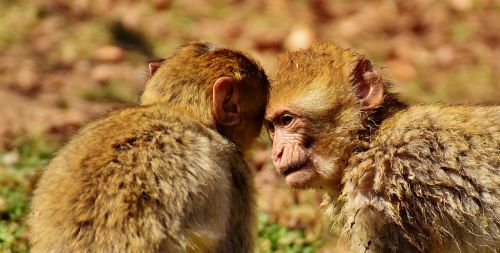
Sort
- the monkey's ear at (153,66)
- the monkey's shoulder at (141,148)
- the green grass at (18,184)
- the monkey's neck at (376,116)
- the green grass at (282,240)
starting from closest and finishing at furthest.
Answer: the monkey's shoulder at (141,148) → the monkey's neck at (376,116) → the monkey's ear at (153,66) → the green grass at (18,184) → the green grass at (282,240)

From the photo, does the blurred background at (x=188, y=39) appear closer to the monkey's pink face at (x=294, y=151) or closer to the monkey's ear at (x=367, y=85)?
the monkey's pink face at (x=294, y=151)

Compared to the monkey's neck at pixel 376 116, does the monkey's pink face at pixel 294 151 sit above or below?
below

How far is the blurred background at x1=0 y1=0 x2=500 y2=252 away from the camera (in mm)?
8859

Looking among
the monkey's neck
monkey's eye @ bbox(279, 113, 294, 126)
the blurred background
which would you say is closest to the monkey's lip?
monkey's eye @ bbox(279, 113, 294, 126)

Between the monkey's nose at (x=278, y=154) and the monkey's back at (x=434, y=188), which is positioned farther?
the monkey's nose at (x=278, y=154)

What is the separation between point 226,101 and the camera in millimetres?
5703

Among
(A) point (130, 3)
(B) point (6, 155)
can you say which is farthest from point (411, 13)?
(B) point (6, 155)

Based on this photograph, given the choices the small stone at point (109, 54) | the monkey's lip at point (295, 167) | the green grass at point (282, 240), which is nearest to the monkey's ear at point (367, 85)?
the monkey's lip at point (295, 167)

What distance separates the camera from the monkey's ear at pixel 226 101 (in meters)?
5.62

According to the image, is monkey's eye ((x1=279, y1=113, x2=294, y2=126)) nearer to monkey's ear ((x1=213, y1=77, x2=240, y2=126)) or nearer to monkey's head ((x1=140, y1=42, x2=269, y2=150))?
monkey's head ((x1=140, y1=42, x2=269, y2=150))

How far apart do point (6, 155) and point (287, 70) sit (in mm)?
3035

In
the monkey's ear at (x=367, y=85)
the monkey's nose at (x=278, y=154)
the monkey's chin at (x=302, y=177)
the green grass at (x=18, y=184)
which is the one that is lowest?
the green grass at (x=18, y=184)

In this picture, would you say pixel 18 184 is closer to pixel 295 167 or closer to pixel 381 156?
pixel 295 167

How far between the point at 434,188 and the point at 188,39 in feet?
17.9
